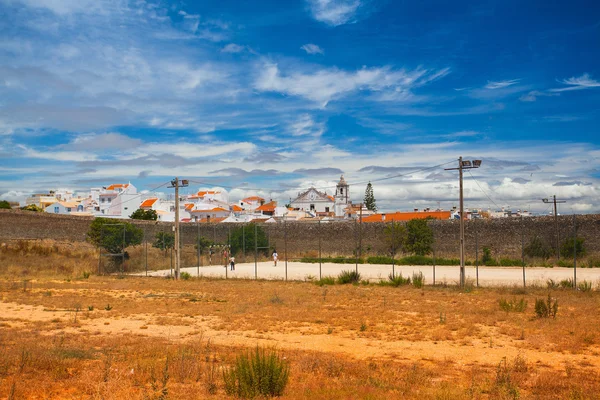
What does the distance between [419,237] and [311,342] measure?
1407 inches

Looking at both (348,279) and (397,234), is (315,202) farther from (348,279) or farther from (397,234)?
(348,279)

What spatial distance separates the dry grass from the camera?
329 inches

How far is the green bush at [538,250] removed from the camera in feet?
138

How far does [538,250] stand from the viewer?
4269cm

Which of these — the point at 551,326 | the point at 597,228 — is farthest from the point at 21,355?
the point at 597,228

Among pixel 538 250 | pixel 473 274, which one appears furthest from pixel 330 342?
pixel 538 250

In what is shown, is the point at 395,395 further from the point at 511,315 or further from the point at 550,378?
the point at 511,315

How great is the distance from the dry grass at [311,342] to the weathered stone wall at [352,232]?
2540cm

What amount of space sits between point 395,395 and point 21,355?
21.0 feet

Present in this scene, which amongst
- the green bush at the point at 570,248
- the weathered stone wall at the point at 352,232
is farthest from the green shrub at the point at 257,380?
the green bush at the point at 570,248

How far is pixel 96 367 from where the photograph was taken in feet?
30.7

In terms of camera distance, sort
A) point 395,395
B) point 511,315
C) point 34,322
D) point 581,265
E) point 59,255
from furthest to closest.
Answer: point 59,255 → point 581,265 → point 511,315 → point 34,322 → point 395,395

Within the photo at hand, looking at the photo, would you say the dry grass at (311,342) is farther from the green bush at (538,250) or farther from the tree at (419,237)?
the tree at (419,237)

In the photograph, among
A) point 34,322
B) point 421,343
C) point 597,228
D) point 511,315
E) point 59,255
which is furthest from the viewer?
point 597,228
